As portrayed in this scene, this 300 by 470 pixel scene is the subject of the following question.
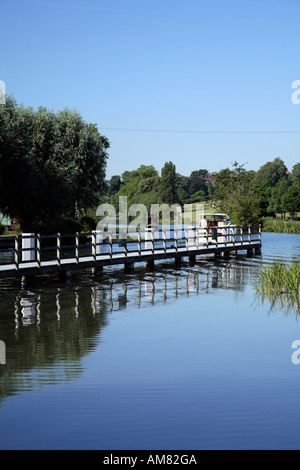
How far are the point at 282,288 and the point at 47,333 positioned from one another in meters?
9.28

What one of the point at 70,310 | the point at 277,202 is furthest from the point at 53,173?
the point at 277,202

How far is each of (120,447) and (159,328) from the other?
702 centimetres

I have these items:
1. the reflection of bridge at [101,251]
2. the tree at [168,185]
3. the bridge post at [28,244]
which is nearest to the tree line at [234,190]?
the tree at [168,185]

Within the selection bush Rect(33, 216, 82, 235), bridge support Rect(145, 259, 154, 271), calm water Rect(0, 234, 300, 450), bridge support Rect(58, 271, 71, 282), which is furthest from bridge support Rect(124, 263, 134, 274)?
bush Rect(33, 216, 82, 235)

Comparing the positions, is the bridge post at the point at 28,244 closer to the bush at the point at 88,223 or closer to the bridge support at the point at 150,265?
the bridge support at the point at 150,265

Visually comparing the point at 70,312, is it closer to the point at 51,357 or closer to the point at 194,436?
the point at 51,357

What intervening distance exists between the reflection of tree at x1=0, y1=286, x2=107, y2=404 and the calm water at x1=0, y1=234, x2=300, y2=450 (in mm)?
24

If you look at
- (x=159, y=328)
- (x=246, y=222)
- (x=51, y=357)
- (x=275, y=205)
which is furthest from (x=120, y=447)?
(x=275, y=205)

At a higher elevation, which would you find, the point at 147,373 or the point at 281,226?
the point at 281,226

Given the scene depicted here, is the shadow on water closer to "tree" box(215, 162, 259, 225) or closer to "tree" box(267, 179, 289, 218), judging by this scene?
"tree" box(215, 162, 259, 225)

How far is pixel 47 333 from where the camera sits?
42.0 ft

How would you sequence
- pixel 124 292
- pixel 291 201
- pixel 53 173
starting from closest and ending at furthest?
pixel 124 292 < pixel 53 173 < pixel 291 201

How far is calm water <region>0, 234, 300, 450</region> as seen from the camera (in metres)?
7.05

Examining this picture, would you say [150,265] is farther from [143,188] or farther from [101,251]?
[143,188]
